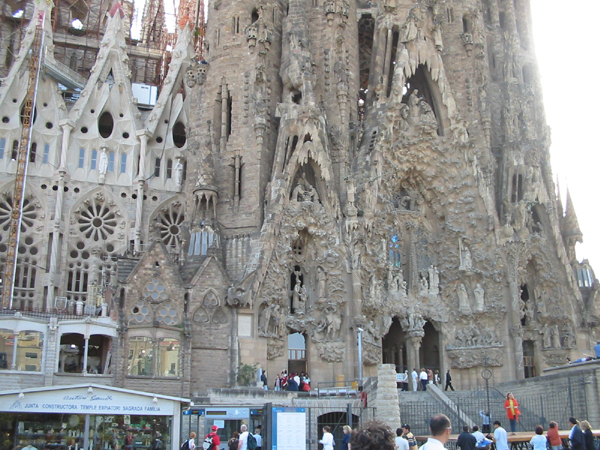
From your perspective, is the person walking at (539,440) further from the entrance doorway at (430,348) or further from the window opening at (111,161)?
the window opening at (111,161)

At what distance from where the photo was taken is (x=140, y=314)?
2762 cm

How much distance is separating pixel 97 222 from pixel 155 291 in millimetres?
10058

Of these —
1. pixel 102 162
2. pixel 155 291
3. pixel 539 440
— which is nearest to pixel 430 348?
pixel 155 291

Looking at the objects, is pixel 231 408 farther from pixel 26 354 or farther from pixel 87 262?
pixel 87 262

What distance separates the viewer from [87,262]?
3588 cm

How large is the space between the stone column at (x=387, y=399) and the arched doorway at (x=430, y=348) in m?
14.3

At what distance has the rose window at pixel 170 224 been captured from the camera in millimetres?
37562

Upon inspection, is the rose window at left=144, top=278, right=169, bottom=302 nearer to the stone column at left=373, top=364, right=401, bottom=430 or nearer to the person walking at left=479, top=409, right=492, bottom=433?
the stone column at left=373, top=364, right=401, bottom=430

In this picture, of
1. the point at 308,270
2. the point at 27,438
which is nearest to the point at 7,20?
the point at 308,270

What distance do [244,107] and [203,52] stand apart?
228 inches

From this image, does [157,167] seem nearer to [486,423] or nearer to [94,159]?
[94,159]

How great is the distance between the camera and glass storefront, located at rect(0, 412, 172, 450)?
17219 millimetres

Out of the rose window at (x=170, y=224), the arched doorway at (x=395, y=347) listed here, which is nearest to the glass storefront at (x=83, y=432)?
the arched doorway at (x=395, y=347)

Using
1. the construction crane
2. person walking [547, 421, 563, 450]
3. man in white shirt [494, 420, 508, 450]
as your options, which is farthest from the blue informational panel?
the construction crane
